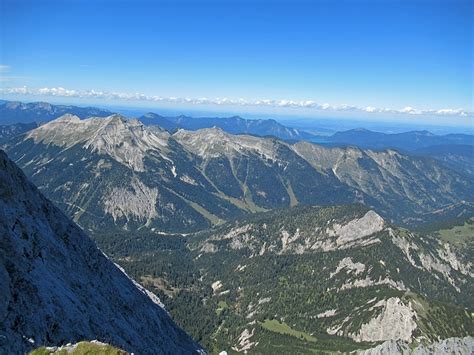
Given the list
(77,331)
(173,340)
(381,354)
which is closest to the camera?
(77,331)

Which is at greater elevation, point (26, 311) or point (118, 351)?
point (118, 351)

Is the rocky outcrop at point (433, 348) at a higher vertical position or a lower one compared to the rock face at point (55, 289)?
lower

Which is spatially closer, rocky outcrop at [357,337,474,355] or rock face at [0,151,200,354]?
rock face at [0,151,200,354]

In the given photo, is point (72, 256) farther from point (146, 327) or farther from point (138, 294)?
point (138, 294)

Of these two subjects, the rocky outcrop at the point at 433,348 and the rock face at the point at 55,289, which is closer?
the rock face at the point at 55,289

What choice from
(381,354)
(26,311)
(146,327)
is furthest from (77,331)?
(381,354)

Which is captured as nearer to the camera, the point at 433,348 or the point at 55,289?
Answer: the point at 55,289

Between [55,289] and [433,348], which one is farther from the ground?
[55,289]

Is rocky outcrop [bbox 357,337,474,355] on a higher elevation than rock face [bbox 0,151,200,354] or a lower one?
lower
